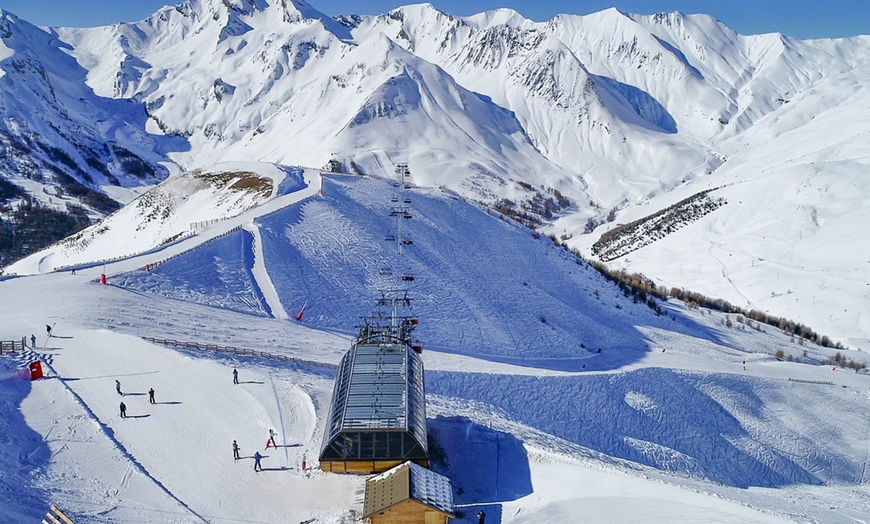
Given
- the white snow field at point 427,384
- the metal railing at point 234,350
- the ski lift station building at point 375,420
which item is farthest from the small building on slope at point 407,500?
the metal railing at point 234,350

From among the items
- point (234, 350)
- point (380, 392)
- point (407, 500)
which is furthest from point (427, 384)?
point (407, 500)

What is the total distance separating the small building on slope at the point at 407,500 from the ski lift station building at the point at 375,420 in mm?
1337

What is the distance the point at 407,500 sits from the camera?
1912 cm

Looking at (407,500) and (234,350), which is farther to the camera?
(234,350)

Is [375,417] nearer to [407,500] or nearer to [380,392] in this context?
[380,392]

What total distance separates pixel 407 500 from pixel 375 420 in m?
3.88

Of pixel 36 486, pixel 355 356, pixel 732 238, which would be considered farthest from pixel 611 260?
pixel 36 486

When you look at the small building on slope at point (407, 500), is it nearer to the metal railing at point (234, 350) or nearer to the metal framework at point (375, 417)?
the metal framework at point (375, 417)

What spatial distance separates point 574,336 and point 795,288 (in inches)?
2154

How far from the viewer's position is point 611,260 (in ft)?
380

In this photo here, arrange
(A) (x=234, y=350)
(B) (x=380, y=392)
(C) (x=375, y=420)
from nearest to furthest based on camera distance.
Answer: (C) (x=375, y=420) → (B) (x=380, y=392) → (A) (x=234, y=350)

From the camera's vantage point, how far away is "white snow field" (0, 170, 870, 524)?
72.2 ft

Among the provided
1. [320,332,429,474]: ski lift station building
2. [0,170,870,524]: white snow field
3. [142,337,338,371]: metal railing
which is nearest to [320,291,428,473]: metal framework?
[320,332,429,474]: ski lift station building

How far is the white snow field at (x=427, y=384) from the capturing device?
866 inches
